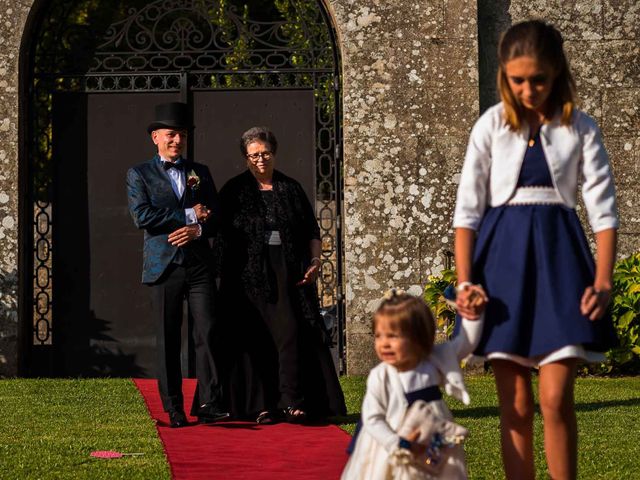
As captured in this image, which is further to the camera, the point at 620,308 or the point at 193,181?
the point at 620,308

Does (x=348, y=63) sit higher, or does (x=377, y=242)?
(x=348, y=63)

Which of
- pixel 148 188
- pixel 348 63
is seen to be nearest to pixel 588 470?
pixel 148 188

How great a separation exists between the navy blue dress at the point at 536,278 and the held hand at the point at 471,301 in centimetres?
8

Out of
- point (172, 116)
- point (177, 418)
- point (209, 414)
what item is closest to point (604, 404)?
point (209, 414)

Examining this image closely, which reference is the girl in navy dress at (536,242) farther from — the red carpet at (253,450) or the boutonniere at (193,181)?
the boutonniere at (193,181)

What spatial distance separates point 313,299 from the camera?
8.20m

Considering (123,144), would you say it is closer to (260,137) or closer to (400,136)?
(400,136)

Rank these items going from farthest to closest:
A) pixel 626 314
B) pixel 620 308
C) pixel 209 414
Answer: pixel 620 308, pixel 626 314, pixel 209 414

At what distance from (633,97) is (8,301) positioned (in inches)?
221

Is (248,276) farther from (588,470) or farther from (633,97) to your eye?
(633,97)

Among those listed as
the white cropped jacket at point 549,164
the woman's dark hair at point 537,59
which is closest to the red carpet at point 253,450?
the white cropped jacket at point 549,164

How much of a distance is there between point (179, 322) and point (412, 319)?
12.9 ft

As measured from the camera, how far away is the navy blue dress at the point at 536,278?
4.30 metres

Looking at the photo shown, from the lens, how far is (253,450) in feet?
22.9
